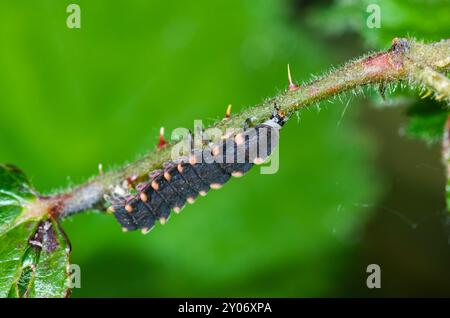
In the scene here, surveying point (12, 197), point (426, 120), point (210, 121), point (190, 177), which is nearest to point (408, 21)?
point (426, 120)

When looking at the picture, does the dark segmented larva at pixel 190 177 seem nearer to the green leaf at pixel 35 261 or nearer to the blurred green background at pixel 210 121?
the green leaf at pixel 35 261

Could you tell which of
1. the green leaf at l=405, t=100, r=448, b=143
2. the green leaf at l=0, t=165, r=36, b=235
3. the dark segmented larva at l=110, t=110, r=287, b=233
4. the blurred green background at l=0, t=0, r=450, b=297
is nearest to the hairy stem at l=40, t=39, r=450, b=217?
the dark segmented larva at l=110, t=110, r=287, b=233

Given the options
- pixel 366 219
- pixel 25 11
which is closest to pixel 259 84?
pixel 366 219

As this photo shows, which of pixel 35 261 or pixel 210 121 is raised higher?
pixel 210 121

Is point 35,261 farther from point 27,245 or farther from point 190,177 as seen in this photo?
point 190,177

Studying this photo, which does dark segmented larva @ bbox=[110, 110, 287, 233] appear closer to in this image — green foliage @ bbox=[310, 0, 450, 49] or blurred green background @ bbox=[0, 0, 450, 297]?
green foliage @ bbox=[310, 0, 450, 49]
